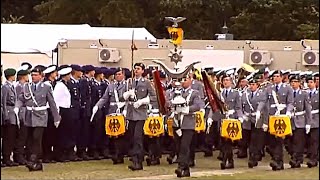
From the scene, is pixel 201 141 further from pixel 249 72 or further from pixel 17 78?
pixel 17 78

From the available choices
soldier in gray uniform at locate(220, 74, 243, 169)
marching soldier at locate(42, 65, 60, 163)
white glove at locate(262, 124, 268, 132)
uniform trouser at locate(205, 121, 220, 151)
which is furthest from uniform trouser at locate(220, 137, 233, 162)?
marching soldier at locate(42, 65, 60, 163)

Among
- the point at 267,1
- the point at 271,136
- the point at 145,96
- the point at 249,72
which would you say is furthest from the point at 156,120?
the point at 267,1

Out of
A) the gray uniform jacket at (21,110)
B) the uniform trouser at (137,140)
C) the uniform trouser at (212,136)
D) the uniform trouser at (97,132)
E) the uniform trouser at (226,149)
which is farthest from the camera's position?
the uniform trouser at (212,136)

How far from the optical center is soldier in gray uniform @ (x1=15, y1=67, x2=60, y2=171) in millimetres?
13891

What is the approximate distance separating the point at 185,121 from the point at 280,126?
168 cm

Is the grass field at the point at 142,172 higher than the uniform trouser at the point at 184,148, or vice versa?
the uniform trouser at the point at 184,148

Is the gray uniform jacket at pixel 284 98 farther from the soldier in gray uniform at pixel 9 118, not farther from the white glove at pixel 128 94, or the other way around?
the soldier in gray uniform at pixel 9 118

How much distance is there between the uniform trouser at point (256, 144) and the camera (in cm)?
1502

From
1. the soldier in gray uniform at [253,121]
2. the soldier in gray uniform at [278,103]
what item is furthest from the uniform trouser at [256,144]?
the soldier in gray uniform at [278,103]

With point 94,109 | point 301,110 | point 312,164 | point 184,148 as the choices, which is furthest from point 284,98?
point 94,109

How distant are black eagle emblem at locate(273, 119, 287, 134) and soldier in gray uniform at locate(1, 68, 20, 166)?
12.9 ft

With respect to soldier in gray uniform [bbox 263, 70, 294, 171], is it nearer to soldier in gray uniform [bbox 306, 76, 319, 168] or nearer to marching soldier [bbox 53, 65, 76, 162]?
soldier in gray uniform [bbox 306, 76, 319, 168]

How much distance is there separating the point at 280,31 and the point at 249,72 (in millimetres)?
12093

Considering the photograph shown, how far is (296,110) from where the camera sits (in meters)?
14.9
